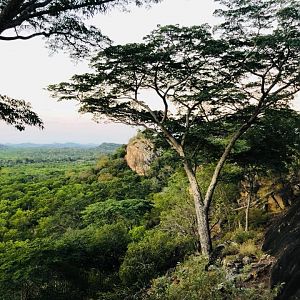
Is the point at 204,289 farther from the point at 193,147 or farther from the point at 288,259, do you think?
the point at 193,147

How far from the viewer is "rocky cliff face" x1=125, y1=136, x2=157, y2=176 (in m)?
42.4

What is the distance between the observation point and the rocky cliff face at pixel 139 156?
42.4m

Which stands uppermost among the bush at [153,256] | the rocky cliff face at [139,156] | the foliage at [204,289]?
the rocky cliff face at [139,156]

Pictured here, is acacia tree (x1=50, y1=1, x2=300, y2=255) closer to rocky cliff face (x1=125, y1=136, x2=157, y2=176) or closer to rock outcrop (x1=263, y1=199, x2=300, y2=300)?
rock outcrop (x1=263, y1=199, x2=300, y2=300)

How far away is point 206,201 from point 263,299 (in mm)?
5640

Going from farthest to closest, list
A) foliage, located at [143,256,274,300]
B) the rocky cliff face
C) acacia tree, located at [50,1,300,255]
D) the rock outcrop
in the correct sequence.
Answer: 1. the rocky cliff face
2. acacia tree, located at [50,1,300,255]
3. the rock outcrop
4. foliage, located at [143,256,274,300]

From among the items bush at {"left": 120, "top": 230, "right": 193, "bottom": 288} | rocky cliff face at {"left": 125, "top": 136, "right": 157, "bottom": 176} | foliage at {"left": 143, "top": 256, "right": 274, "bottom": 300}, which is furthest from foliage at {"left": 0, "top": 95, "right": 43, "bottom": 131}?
rocky cliff face at {"left": 125, "top": 136, "right": 157, "bottom": 176}

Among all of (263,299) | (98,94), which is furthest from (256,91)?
(263,299)

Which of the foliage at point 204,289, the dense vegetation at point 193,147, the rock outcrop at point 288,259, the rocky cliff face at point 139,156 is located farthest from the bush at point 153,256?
the rocky cliff face at point 139,156

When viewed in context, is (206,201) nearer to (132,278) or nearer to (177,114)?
(177,114)

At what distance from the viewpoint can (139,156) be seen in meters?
43.9

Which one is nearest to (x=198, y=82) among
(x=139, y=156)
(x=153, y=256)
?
(x=153, y=256)

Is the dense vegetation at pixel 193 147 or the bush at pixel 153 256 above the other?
the dense vegetation at pixel 193 147

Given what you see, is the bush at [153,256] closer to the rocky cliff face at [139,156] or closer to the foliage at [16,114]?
the foliage at [16,114]
